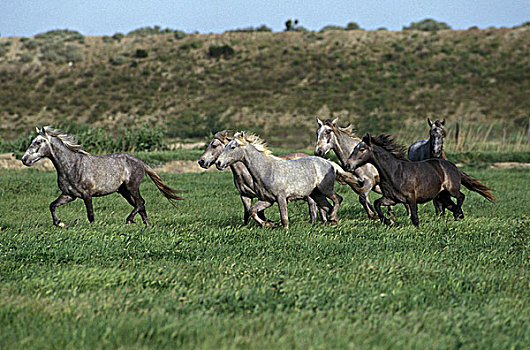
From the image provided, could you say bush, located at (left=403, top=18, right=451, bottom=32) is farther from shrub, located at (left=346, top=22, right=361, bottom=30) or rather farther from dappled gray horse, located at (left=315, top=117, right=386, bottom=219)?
dappled gray horse, located at (left=315, top=117, right=386, bottom=219)

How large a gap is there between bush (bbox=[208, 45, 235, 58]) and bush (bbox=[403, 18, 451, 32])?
2419 centimetres

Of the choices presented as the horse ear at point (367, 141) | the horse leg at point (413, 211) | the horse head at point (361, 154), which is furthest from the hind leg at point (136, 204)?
the horse leg at point (413, 211)

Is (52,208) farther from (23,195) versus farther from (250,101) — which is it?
(250,101)

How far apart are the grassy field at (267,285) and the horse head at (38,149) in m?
1.20

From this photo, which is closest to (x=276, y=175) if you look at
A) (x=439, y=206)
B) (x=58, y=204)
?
(x=58, y=204)

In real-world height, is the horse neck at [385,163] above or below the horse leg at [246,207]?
above

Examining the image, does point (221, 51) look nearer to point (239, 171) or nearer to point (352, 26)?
point (352, 26)

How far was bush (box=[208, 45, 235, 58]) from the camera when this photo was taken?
60469 mm

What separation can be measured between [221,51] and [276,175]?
175 feet

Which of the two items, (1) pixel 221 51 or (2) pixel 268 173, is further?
(1) pixel 221 51

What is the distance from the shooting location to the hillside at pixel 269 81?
46531 millimetres

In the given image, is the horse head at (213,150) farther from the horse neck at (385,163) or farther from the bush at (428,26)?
the bush at (428,26)

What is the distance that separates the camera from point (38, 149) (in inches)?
381

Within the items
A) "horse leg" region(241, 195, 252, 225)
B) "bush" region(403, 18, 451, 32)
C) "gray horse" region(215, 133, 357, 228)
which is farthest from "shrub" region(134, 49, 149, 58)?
"gray horse" region(215, 133, 357, 228)
